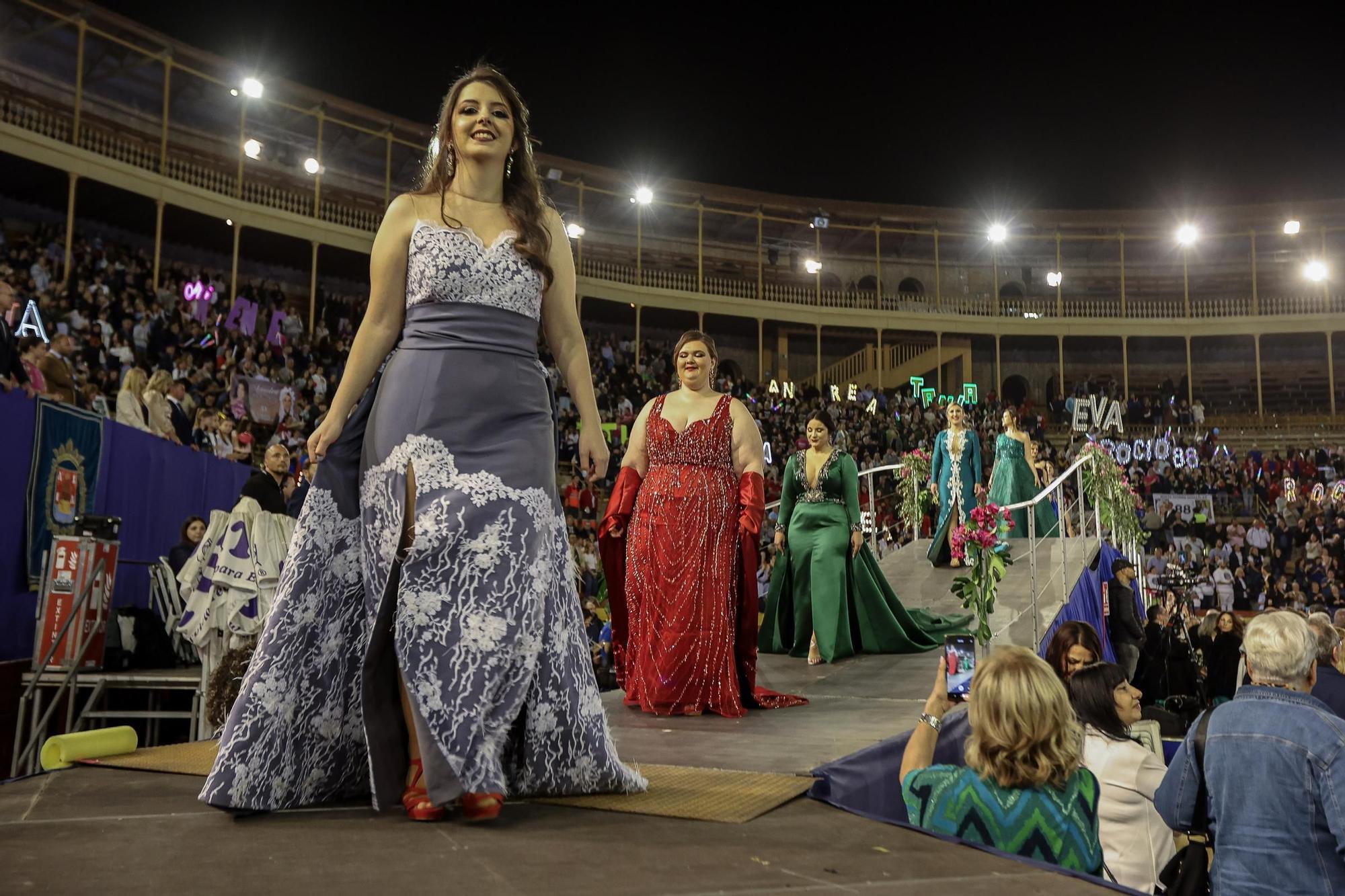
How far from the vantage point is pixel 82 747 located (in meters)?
3.08

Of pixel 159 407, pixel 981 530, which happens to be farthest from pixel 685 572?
pixel 159 407

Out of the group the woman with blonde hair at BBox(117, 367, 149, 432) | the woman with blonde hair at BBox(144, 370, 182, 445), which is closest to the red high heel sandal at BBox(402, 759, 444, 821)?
the woman with blonde hair at BBox(117, 367, 149, 432)

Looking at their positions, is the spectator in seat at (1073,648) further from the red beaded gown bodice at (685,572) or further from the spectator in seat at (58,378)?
the spectator in seat at (58,378)

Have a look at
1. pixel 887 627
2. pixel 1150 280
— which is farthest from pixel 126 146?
pixel 1150 280

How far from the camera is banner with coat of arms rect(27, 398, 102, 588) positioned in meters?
7.39

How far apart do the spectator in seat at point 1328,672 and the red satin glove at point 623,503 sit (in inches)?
126

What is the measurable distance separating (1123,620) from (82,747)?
30.0 ft

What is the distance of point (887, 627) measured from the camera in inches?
296

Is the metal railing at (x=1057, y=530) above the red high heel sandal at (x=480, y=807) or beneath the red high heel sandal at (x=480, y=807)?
above

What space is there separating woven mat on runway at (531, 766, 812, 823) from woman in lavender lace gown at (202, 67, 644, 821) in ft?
0.27

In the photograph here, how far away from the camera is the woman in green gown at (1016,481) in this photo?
11945 mm

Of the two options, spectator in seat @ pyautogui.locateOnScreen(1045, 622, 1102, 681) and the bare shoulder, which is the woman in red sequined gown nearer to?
spectator in seat @ pyautogui.locateOnScreen(1045, 622, 1102, 681)

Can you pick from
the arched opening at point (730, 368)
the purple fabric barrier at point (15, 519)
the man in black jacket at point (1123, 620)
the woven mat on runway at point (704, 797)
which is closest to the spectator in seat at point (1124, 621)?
the man in black jacket at point (1123, 620)

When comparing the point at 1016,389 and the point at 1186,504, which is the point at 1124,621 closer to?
the point at 1186,504
